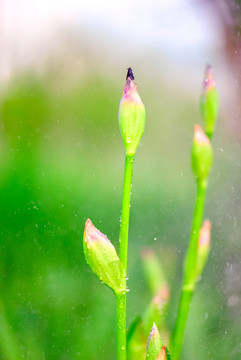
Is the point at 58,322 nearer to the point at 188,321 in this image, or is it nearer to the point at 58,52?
the point at 188,321

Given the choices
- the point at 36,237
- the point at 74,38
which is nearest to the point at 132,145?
the point at 36,237

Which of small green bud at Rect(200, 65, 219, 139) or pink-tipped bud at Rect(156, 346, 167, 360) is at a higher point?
small green bud at Rect(200, 65, 219, 139)

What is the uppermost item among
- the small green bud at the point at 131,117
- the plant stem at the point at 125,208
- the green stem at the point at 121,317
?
the small green bud at the point at 131,117
